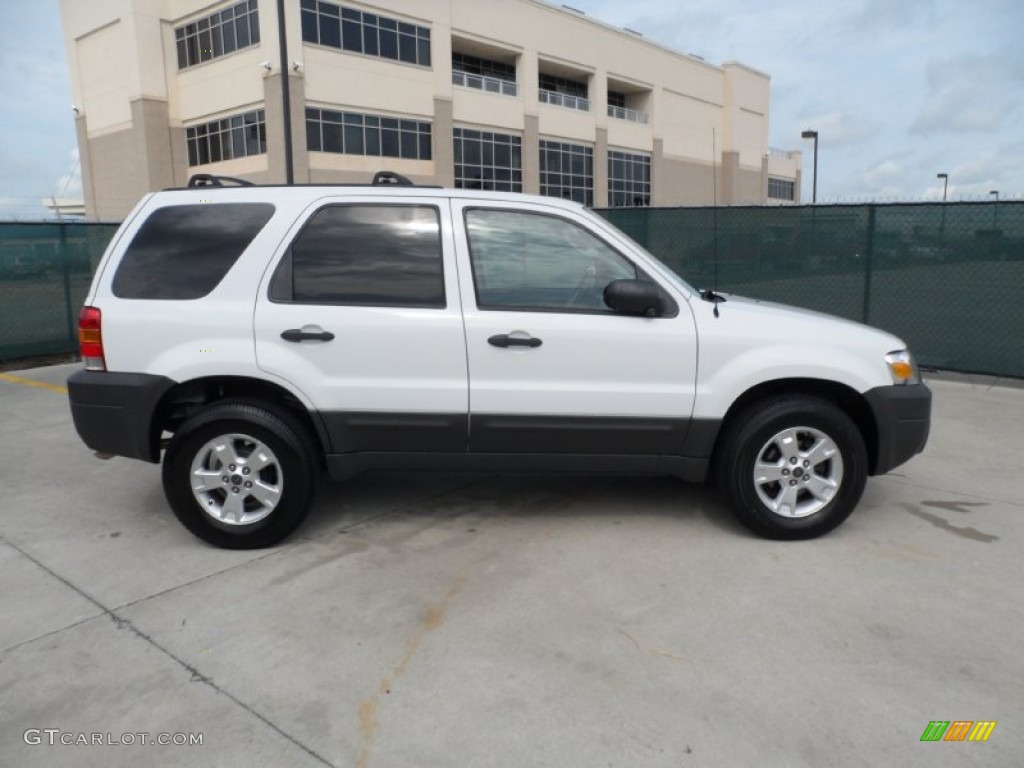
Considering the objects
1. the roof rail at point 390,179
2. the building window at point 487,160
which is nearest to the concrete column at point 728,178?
the building window at point 487,160

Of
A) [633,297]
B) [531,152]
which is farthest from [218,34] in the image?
[633,297]

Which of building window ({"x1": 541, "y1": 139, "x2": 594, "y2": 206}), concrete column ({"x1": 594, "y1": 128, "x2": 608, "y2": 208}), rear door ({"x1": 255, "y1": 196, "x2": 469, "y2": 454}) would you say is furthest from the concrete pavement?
concrete column ({"x1": 594, "y1": 128, "x2": 608, "y2": 208})

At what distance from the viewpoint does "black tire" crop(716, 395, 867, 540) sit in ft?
13.8

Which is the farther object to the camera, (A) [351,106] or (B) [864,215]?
(A) [351,106]

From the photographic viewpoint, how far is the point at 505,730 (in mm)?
2730

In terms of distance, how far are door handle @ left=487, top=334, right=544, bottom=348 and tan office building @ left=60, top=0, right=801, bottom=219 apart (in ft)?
85.7

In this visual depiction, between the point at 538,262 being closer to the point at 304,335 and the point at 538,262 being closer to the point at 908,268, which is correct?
the point at 304,335

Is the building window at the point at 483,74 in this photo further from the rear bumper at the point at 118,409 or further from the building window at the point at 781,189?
the rear bumper at the point at 118,409

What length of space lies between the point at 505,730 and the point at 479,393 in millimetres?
1862

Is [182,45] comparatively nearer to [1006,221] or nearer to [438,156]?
[438,156]

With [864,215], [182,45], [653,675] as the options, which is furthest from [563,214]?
[182,45]

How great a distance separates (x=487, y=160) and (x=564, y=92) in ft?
34.3

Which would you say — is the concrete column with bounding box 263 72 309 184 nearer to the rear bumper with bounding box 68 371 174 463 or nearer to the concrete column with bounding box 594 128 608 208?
the concrete column with bounding box 594 128 608 208

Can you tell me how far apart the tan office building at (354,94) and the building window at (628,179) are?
0.16 meters
